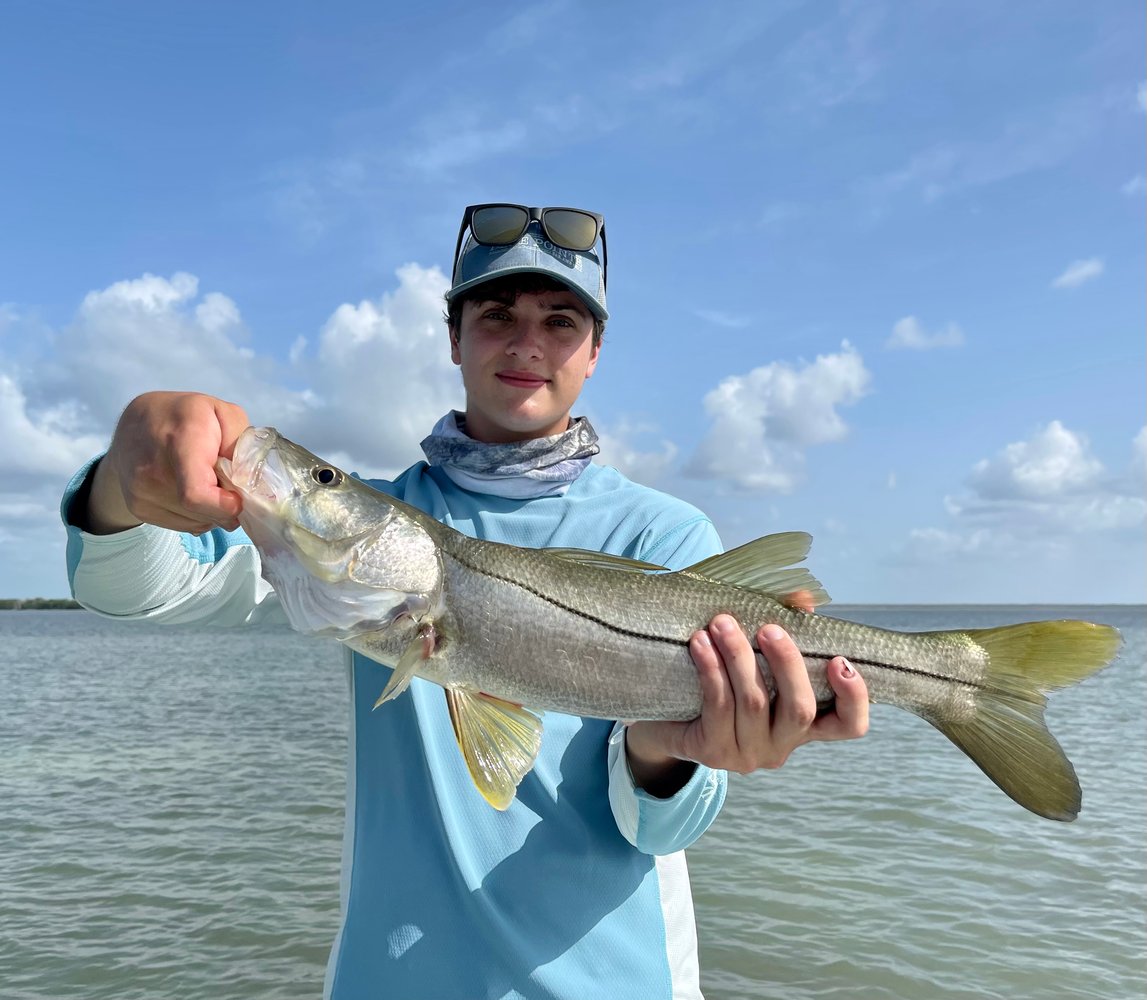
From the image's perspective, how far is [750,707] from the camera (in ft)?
8.62

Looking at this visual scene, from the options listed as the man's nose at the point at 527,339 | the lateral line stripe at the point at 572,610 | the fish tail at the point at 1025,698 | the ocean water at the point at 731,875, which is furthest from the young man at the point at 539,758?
the ocean water at the point at 731,875

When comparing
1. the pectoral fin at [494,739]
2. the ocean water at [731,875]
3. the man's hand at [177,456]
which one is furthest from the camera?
the ocean water at [731,875]

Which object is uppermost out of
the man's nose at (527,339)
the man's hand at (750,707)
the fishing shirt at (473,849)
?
the man's nose at (527,339)

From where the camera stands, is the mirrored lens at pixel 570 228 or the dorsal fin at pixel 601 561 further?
the mirrored lens at pixel 570 228

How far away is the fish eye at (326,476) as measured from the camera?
112 inches

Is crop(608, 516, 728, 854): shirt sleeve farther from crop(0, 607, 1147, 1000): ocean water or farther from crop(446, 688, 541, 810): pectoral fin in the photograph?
crop(0, 607, 1147, 1000): ocean water

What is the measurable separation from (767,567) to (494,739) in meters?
1.05

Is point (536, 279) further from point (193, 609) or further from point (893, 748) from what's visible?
point (893, 748)

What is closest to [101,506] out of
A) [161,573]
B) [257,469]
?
[161,573]

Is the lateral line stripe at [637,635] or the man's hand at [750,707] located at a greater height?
the lateral line stripe at [637,635]

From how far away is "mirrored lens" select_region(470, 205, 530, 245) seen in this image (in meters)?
3.63

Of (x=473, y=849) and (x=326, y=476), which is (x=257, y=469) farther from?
(x=473, y=849)

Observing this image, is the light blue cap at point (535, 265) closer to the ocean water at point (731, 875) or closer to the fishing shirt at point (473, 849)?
the fishing shirt at point (473, 849)

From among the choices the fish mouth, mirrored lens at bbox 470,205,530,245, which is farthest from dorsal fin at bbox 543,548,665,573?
mirrored lens at bbox 470,205,530,245
